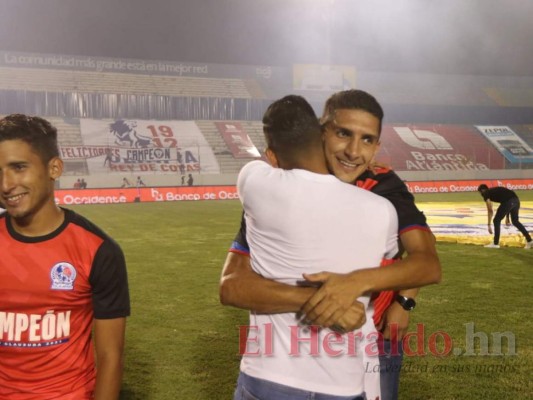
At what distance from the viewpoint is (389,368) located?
9.20 feet

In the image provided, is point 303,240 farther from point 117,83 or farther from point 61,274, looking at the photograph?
point 117,83

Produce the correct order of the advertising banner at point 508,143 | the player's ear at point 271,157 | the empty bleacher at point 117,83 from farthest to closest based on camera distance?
the advertising banner at point 508,143, the empty bleacher at point 117,83, the player's ear at point 271,157

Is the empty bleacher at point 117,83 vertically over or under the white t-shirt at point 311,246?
over

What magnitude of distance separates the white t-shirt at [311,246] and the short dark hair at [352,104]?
0.55 meters

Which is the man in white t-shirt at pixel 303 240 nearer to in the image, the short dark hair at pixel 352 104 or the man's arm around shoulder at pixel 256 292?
the man's arm around shoulder at pixel 256 292

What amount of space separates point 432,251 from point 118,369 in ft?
4.63

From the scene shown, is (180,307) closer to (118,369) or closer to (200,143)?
(118,369)

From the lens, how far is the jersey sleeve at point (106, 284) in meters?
2.34

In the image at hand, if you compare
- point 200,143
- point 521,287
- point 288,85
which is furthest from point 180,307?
point 288,85

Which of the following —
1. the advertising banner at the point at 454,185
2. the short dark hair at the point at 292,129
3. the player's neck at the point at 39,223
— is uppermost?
the advertising banner at the point at 454,185

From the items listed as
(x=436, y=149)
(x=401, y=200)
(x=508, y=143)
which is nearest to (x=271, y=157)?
(x=401, y=200)

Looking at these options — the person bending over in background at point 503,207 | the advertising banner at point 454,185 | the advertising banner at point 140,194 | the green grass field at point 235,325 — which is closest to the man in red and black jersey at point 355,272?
the green grass field at point 235,325

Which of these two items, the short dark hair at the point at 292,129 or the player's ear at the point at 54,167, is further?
the player's ear at the point at 54,167

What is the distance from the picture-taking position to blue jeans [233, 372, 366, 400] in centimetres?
196
